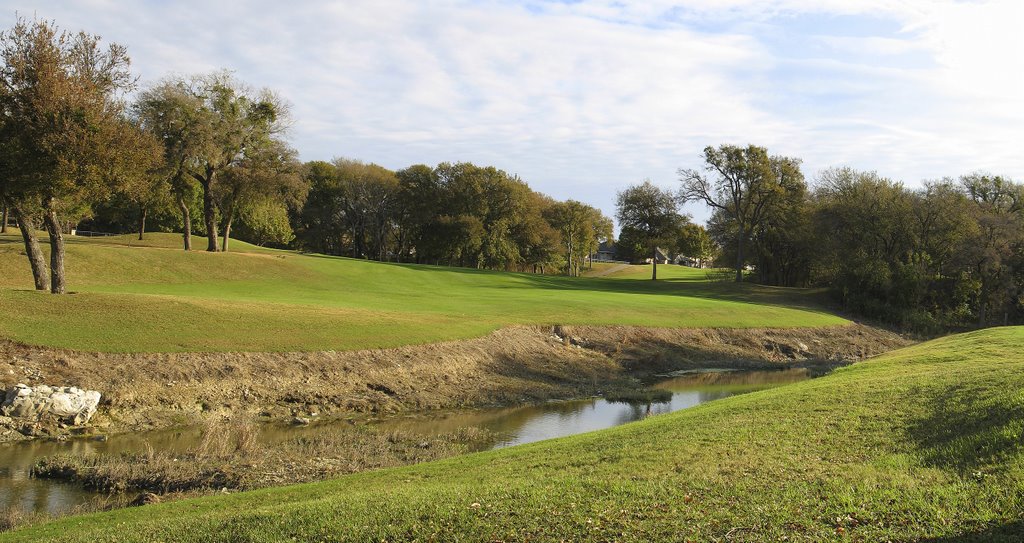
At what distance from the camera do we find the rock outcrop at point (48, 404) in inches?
707

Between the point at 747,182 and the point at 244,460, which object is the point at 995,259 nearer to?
the point at 747,182

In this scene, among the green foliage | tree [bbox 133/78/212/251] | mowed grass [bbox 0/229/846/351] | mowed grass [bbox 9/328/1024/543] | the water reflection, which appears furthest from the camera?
the green foliage

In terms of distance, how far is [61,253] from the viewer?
2530 cm

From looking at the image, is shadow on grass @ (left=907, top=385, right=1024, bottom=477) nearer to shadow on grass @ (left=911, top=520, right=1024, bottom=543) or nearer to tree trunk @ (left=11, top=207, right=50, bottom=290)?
shadow on grass @ (left=911, top=520, right=1024, bottom=543)

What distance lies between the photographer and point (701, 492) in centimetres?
912

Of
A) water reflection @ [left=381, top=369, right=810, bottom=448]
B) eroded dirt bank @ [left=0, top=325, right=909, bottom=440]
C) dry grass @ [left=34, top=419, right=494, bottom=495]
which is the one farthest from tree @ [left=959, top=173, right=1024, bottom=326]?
dry grass @ [left=34, top=419, right=494, bottom=495]

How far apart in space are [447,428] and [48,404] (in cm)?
1047

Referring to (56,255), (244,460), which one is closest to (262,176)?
(56,255)

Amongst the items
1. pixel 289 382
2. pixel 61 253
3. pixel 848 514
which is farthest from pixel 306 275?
pixel 848 514

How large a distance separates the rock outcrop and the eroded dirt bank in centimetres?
38

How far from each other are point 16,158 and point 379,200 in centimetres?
7385

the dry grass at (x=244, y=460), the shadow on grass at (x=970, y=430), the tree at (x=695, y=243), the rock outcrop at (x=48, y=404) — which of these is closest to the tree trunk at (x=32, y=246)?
the rock outcrop at (x=48, y=404)

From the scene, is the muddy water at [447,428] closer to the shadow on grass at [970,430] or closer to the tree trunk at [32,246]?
the shadow on grass at [970,430]

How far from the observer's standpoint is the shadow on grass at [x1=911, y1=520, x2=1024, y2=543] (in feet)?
22.4
